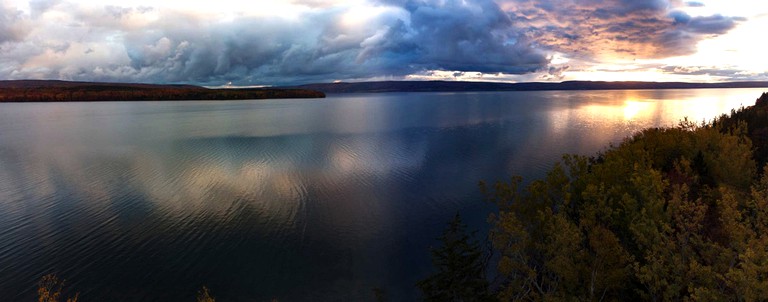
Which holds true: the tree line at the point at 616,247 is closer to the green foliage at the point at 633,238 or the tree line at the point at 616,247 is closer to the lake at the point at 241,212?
the green foliage at the point at 633,238

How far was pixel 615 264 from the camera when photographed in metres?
18.7

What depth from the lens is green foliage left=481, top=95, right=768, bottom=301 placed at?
1541cm

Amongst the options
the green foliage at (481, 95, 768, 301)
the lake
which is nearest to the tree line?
the green foliage at (481, 95, 768, 301)

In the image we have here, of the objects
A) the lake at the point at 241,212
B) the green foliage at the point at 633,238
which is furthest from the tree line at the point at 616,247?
the lake at the point at 241,212

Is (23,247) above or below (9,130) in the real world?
below

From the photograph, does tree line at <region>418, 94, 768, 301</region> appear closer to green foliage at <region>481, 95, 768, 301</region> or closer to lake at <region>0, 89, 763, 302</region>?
green foliage at <region>481, 95, 768, 301</region>

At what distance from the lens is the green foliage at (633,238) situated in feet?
50.5

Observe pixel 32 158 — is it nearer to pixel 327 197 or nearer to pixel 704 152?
pixel 327 197

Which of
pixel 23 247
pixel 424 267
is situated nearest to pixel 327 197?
pixel 424 267

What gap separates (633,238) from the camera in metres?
19.2

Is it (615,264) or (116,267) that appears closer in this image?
(615,264)

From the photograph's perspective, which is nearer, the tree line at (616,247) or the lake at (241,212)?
the tree line at (616,247)

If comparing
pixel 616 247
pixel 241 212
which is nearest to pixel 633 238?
pixel 616 247

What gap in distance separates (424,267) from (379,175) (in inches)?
815
